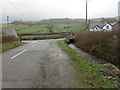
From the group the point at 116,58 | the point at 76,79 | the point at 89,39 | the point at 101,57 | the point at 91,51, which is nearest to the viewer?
the point at 76,79

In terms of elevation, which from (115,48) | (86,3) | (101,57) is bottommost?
(101,57)

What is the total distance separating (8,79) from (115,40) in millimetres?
10065

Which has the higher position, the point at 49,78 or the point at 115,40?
the point at 115,40

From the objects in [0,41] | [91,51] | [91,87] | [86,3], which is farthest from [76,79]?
[86,3]

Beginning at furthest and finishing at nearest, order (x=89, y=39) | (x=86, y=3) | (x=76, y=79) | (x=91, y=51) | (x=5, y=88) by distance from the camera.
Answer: (x=86, y=3) < (x=89, y=39) < (x=91, y=51) < (x=76, y=79) < (x=5, y=88)

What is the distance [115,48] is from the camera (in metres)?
12.2

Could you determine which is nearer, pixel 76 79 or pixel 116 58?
pixel 76 79

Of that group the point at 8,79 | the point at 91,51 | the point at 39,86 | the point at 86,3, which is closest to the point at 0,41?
the point at 91,51

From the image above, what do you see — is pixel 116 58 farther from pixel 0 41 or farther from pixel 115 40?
pixel 0 41

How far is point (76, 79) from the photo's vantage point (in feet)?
18.2

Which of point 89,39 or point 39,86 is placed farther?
point 89,39

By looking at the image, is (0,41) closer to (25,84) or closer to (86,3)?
(25,84)

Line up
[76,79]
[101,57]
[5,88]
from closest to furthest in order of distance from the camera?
[5,88] → [76,79] → [101,57]

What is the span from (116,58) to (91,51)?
18.0ft
